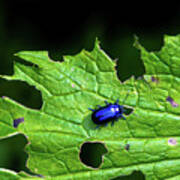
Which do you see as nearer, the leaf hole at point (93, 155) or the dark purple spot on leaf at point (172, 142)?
the dark purple spot on leaf at point (172, 142)

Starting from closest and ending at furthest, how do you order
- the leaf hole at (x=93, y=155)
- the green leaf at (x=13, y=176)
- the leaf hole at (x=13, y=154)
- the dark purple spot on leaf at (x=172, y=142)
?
the dark purple spot on leaf at (x=172, y=142), the green leaf at (x=13, y=176), the leaf hole at (x=93, y=155), the leaf hole at (x=13, y=154)

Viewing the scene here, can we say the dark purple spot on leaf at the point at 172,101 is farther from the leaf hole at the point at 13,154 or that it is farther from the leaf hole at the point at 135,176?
the leaf hole at the point at 13,154

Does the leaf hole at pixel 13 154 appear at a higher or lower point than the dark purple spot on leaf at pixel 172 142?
lower

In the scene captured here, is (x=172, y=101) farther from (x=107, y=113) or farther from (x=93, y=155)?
(x=93, y=155)

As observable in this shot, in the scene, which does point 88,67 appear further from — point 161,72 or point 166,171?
point 166,171

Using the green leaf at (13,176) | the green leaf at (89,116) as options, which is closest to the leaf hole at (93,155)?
the green leaf at (89,116)

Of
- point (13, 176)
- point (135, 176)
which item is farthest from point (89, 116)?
point (13, 176)

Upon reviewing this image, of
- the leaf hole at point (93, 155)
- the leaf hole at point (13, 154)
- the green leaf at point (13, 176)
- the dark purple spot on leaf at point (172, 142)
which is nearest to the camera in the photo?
the dark purple spot on leaf at point (172, 142)

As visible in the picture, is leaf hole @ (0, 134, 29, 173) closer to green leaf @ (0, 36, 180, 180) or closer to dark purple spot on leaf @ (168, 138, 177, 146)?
green leaf @ (0, 36, 180, 180)
